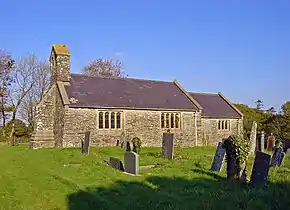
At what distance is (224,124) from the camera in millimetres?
42875

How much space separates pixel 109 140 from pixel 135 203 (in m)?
24.7

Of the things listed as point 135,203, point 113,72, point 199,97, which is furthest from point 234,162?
point 113,72

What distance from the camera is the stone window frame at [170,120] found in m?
37.3

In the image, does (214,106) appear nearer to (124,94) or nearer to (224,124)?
(224,124)

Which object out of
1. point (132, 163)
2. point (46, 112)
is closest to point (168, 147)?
point (132, 163)

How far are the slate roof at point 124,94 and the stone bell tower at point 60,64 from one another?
40.4 inches

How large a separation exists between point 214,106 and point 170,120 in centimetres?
881

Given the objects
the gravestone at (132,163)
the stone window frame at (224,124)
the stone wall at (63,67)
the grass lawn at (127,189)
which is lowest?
the grass lawn at (127,189)

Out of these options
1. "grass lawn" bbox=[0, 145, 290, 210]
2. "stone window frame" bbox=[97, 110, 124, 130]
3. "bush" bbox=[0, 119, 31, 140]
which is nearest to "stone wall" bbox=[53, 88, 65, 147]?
"stone window frame" bbox=[97, 110, 124, 130]

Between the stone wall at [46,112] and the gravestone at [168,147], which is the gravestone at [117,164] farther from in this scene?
the stone wall at [46,112]

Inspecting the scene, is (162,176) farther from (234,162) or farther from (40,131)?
(40,131)

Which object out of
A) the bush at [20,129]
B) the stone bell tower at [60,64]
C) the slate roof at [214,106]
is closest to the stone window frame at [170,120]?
the slate roof at [214,106]

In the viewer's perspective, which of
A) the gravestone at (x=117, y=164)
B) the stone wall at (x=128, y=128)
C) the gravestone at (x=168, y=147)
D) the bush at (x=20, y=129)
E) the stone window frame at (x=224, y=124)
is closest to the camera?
the gravestone at (x=117, y=164)

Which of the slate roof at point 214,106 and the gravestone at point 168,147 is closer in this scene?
the gravestone at point 168,147
